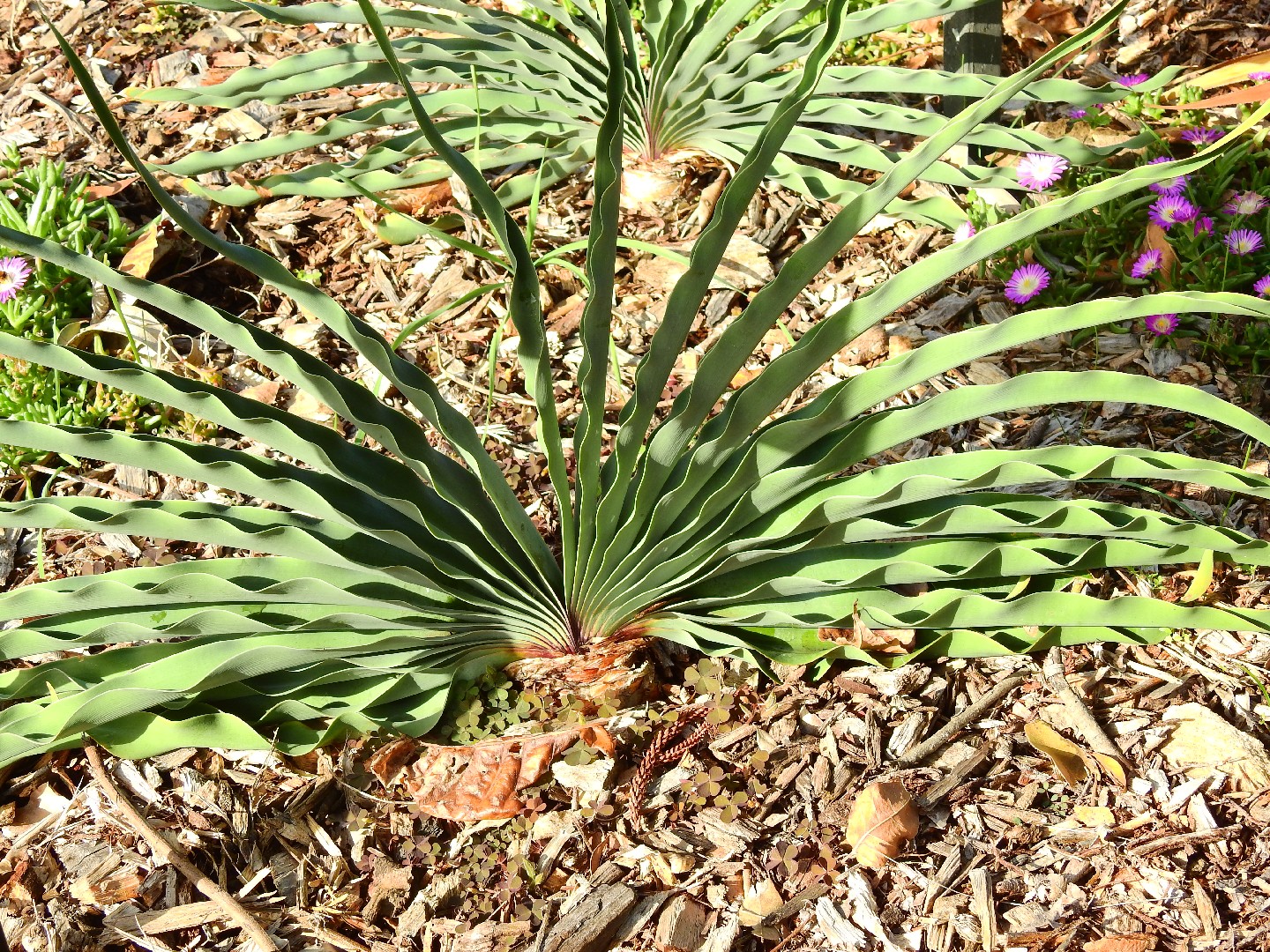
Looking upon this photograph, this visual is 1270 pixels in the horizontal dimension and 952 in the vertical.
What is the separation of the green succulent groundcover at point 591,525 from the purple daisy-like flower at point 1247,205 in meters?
0.95

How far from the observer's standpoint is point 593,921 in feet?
5.21

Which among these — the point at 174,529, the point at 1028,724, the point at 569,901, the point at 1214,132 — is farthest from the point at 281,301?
the point at 1214,132

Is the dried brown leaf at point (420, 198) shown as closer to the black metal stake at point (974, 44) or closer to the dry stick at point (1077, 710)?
the black metal stake at point (974, 44)

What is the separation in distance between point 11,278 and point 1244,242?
2.66 m

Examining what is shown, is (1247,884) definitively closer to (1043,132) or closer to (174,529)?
(174,529)

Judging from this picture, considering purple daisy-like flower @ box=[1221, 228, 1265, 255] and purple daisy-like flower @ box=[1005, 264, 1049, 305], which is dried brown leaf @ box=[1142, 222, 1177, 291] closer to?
purple daisy-like flower @ box=[1221, 228, 1265, 255]

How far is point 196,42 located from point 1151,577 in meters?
3.00

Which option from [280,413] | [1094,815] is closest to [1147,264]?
[1094,815]

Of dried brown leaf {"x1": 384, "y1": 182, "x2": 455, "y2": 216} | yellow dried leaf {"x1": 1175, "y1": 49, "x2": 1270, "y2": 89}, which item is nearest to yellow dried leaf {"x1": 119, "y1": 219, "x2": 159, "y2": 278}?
dried brown leaf {"x1": 384, "y1": 182, "x2": 455, "y2": 216}

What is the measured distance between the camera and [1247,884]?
1580 millimetres

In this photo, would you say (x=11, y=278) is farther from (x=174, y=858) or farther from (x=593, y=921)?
(x=593, y=921)

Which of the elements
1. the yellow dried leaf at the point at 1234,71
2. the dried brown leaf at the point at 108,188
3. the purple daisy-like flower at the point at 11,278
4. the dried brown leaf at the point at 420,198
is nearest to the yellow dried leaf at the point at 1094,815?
the yellow dried leaf at the point at 1234,71

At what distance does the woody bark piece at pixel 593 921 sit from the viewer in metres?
1.56

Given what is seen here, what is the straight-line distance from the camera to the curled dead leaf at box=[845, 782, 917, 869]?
163 cm
